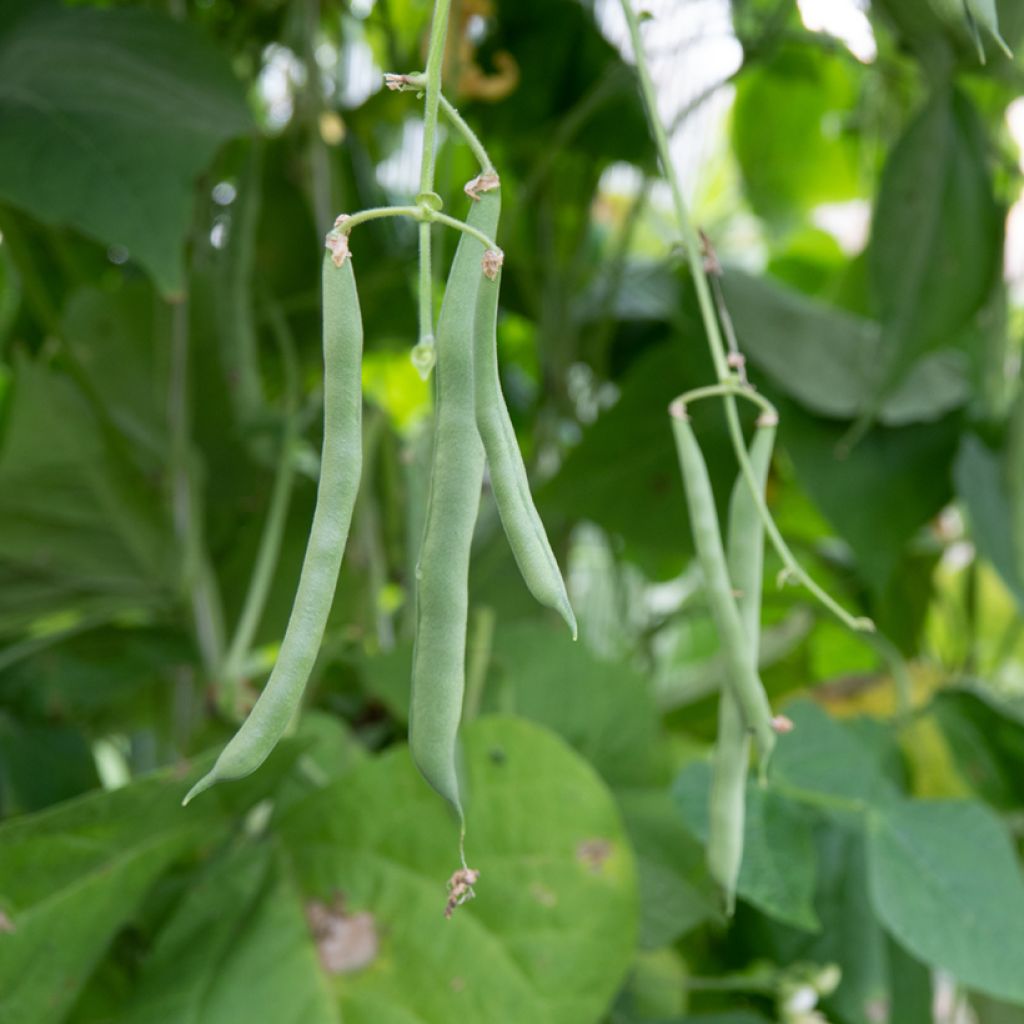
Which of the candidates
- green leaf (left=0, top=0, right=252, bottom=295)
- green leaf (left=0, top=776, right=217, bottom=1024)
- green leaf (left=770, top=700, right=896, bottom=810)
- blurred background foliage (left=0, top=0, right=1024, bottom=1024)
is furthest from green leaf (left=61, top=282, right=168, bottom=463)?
green leaf (left=770, top=700, right=896, bottom=810)

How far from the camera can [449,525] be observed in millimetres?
239

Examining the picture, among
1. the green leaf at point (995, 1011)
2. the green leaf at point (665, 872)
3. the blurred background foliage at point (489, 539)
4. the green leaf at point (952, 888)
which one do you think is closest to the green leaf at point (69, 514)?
the blurred background foliage at point (489, 539)

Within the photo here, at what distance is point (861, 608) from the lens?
809 mm

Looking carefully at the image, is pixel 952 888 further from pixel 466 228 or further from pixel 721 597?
pixel 466 228

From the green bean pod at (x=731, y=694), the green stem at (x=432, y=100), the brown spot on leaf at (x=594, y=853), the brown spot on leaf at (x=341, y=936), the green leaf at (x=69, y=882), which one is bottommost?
the brown spot on leaf at (x=341, y=936)

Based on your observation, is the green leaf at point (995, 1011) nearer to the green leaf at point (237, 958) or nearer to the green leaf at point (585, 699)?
the green leaf at point (585, 699)

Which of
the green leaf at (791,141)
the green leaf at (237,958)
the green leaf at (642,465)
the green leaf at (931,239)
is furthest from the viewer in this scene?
the green leaf at (791,141)

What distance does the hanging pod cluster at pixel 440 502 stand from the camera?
223 millimetres

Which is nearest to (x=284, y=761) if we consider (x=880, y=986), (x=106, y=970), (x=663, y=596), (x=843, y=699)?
(x=106, y=970)

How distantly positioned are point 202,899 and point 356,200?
17.0 inches

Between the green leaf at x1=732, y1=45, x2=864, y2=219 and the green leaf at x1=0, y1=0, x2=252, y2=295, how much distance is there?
23.7 inches

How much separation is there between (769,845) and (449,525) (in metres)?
0.30

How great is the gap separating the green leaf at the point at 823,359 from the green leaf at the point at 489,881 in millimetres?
256

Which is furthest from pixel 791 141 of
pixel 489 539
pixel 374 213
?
pixel 374 213
